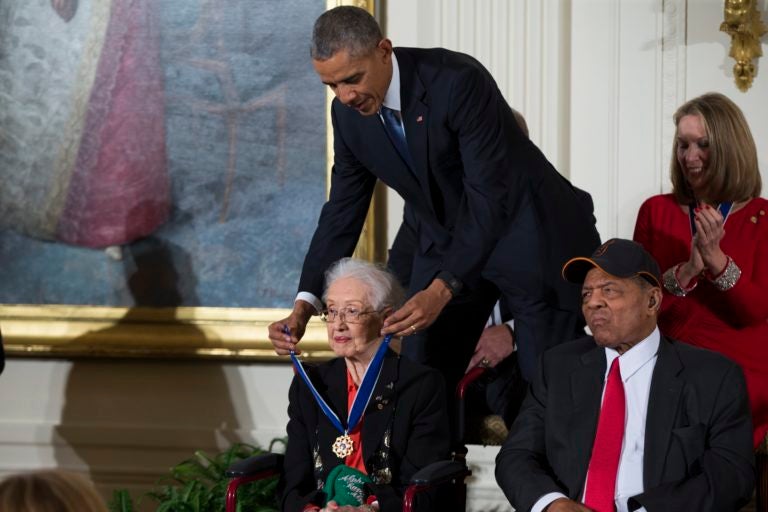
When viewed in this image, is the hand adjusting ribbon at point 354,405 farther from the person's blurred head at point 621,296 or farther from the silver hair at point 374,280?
the person's blurred head at point 621,296

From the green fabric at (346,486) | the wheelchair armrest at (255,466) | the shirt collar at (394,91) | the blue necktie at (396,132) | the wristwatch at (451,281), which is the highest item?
the shirt collar at (394,91)

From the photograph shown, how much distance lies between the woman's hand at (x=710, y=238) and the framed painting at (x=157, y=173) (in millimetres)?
1601

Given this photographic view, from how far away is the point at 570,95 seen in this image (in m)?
5.11

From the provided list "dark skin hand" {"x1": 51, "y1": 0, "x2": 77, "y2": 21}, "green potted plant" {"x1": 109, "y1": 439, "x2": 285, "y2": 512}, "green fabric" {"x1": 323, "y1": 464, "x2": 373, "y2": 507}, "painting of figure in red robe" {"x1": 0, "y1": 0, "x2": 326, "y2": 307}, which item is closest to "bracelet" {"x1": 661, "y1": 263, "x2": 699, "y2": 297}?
"green fabric" {"x1": 323, "y1": 464, "x2": 373, "y2": 507}

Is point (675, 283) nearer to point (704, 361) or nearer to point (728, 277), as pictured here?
point (728, 277)

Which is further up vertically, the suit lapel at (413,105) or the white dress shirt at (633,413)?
the suit lapel at (413,105)

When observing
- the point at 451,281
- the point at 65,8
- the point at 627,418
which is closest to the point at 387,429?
the point at 451,281

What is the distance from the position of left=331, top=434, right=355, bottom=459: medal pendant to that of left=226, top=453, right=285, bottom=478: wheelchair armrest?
0.18 meters

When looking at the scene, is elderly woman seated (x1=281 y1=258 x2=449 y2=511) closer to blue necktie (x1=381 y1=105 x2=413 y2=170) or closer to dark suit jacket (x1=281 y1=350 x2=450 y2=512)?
dark suit jacket (x1=281 y1=350 x2=450 y2=512)

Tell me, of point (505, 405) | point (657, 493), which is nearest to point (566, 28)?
point (505, 405)

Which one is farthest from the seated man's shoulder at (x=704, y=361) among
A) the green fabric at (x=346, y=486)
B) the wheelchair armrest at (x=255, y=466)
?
the wheelchair armrest at (x=255, y=466)

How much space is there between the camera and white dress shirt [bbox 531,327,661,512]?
334 centimetres

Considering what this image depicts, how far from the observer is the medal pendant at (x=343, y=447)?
3.65 m

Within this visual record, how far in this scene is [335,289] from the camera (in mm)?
3832
